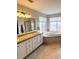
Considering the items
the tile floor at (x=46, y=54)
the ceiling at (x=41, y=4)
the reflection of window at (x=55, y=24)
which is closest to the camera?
the tile floor at (x=46, y=54)

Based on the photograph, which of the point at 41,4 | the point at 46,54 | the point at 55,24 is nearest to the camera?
the point at 46,54

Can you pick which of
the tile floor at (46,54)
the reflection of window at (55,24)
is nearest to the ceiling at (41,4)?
the tile floor at (46,54)

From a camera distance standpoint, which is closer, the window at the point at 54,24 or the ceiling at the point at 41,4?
the ceiling at the point at 41,4

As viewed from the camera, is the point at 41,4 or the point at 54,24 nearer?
the point at 41,4

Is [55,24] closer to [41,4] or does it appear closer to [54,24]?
[54,24]

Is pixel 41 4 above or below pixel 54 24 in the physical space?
above

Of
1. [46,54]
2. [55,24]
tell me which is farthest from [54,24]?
[46,54]

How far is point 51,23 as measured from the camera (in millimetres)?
8992

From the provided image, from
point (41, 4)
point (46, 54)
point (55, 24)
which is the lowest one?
point (46, 54)

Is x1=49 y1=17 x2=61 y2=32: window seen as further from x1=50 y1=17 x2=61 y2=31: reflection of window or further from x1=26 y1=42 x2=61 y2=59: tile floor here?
x1=26 y1=42 x2=61 y2=59: tile floor

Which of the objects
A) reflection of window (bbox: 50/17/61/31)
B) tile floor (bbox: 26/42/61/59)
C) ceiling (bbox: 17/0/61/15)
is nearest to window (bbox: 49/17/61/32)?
reflection of window (bbox: 50/17/61/31)

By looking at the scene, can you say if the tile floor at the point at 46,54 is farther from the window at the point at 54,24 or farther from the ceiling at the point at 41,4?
the window at the point at 54,24
